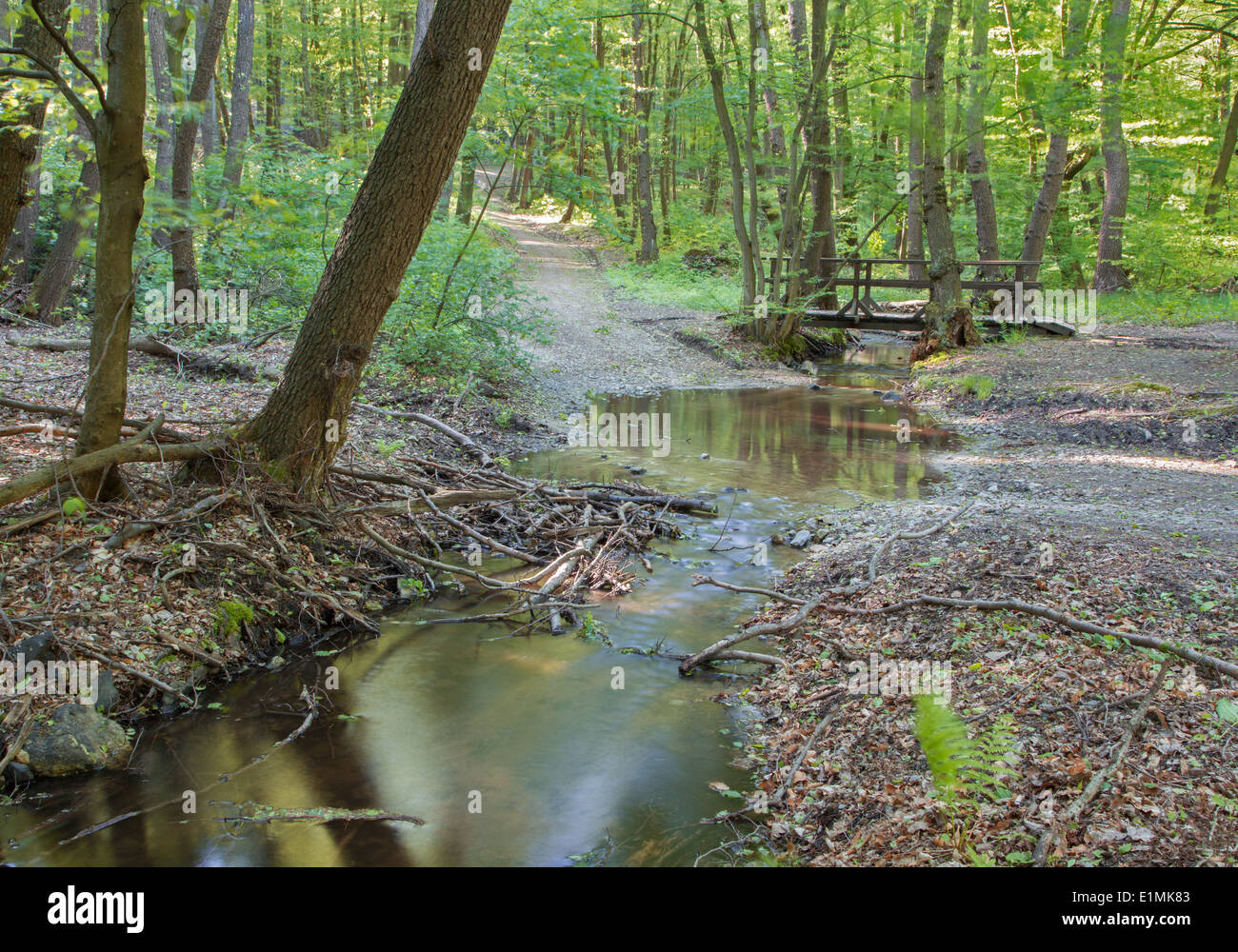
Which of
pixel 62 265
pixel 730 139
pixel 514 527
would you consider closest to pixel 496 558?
pixel 514 527

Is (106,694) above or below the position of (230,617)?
below

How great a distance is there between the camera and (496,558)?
8523 mm

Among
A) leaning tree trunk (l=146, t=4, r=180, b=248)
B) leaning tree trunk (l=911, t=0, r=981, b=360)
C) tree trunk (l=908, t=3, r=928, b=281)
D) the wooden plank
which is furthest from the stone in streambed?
the wooden plank

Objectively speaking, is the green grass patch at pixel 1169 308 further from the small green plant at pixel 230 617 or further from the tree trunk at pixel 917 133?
the small green plant at pixel 230 617

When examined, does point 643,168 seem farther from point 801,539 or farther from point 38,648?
point 38,648

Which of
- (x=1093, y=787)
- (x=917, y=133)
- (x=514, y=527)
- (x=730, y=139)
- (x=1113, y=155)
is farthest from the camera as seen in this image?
(x=1113, y=155)

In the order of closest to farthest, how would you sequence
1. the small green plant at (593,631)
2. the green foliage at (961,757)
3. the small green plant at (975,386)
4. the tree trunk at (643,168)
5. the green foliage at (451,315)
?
the green foliage at (961,757)
the small green plant at (593,631)
the green foliage at (451,315)
the small green plant at (975,386)
the tree trunk at (643,168)

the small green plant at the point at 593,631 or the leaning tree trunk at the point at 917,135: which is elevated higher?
the leaning tree trunk at the point at 917,135

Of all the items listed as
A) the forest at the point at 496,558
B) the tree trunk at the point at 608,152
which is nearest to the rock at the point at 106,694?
the forest at the point at 496,558

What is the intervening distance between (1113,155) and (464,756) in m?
25.5

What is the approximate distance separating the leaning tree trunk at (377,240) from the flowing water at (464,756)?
1725mm

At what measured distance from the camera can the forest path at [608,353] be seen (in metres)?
16.7
